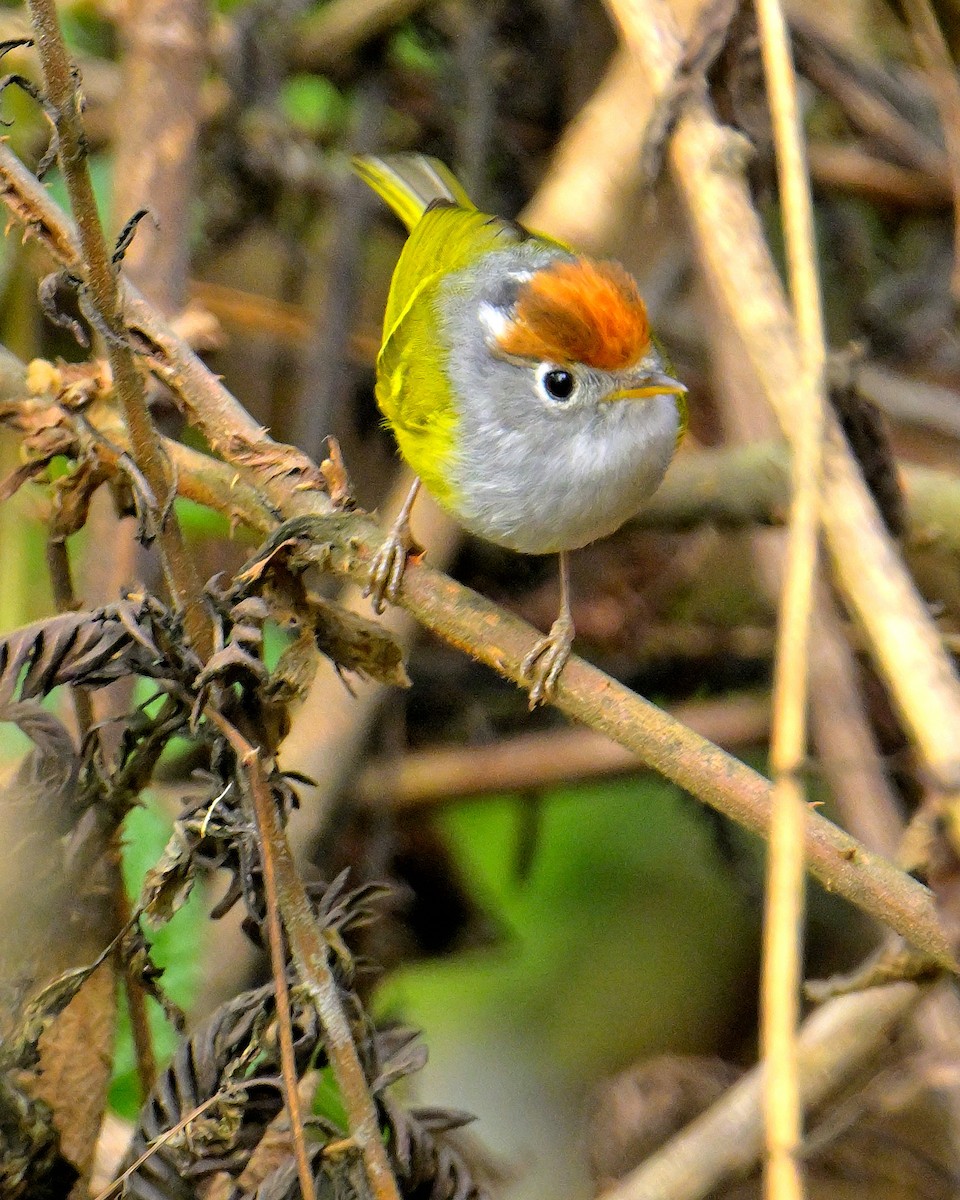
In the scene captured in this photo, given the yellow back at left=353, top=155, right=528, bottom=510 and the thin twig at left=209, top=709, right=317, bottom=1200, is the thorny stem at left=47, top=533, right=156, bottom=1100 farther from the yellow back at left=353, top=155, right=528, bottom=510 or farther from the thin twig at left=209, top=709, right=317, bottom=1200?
the yellow back at left=353, top=155, right=528, bottom=510

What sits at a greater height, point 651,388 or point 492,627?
point 651,388

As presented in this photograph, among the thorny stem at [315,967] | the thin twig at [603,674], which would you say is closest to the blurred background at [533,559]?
the thin twig at [603,674]

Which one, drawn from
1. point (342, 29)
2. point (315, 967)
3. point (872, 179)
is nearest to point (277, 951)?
point (315, 967)

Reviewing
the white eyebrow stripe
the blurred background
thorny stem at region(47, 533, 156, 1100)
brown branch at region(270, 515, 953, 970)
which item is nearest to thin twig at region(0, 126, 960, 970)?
brown branch at region(270, 515, 953, 970)

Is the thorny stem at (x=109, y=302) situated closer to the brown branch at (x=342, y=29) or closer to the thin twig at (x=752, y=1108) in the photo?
the thin twig at (x=752, y=1108)

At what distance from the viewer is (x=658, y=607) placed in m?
3.87

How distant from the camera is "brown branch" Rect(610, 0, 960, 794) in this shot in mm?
1415

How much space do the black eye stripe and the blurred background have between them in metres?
0.43

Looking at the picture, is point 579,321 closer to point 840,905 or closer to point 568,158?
point 568,158

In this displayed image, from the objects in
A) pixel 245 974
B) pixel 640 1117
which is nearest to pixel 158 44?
pixel 245 974

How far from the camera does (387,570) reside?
174 centimetres

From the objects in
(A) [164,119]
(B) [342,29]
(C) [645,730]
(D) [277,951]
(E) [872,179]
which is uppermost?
(B) [342,29]

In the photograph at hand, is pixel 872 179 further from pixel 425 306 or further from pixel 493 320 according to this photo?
pixel 493 320

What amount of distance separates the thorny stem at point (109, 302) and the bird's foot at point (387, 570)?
0.25 meters
